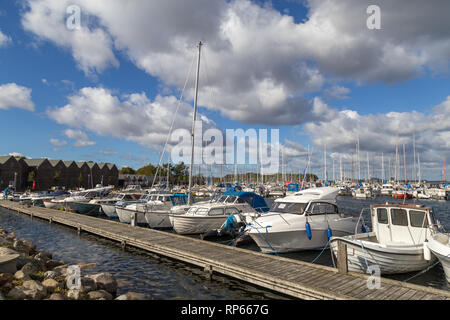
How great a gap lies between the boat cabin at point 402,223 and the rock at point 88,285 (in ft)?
40.2

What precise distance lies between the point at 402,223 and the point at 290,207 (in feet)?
17.5

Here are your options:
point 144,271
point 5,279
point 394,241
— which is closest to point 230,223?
point 144,271

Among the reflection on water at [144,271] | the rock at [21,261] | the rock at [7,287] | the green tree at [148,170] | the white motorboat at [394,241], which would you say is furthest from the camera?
the green tree at [148,170]

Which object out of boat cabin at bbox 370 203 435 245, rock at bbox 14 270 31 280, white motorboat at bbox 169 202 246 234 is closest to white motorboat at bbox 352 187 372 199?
white motorboat at bbox 169 202 246 234

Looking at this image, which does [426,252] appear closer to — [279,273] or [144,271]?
[279,273]

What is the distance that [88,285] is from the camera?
952cm

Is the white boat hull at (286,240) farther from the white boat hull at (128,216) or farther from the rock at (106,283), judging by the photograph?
the white boat hull at (128,216)

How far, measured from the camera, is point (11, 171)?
7838 centimetres

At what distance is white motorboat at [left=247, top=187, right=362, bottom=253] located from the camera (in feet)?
47.3

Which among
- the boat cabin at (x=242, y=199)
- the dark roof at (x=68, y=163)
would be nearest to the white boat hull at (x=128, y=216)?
the boat cabin at (x=242, y=199)

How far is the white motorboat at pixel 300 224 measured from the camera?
14.4 meters

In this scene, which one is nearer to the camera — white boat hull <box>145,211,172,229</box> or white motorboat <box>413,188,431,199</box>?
white boat hull <box>145,211,172,229</box>

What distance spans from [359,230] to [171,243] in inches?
459

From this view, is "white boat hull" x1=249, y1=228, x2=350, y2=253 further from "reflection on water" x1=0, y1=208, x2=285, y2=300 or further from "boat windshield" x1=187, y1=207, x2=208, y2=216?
"boat windshield" x1=187, y1=207, x2=208, y2=216
